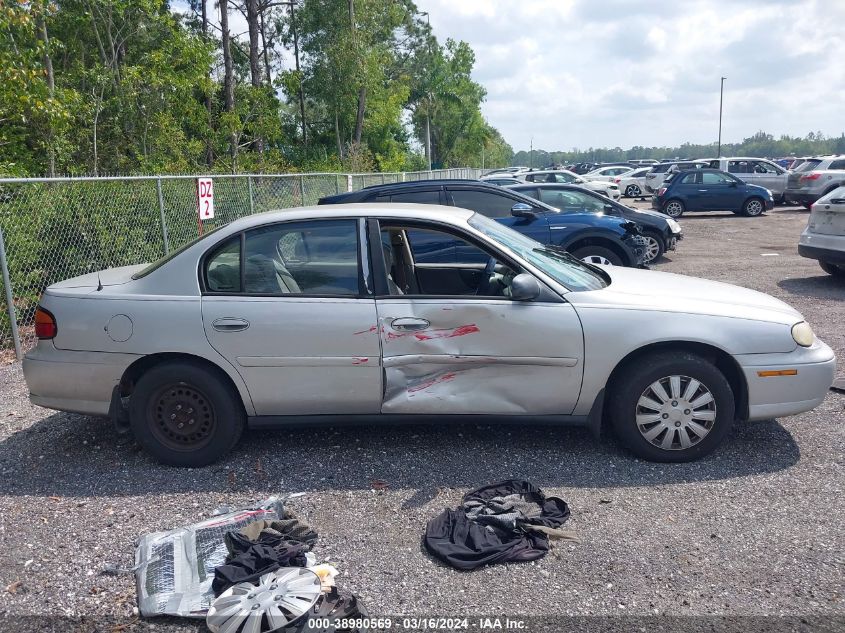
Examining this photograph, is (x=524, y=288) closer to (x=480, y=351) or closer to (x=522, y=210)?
(x=480, y=351)

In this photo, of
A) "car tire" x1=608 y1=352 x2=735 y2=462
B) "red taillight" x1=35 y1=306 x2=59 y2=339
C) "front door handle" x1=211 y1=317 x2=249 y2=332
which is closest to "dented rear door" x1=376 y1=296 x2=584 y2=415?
"car tire" x1=608 y1=352 x2=735 y2=462

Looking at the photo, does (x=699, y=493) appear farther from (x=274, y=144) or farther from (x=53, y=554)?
(x=274, y=144)

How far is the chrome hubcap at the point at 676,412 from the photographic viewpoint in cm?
436

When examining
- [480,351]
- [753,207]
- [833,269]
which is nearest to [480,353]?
[480,351]

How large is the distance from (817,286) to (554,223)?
3909 millimetres

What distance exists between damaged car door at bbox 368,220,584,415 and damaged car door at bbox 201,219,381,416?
6.1 inches

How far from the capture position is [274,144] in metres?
35.6

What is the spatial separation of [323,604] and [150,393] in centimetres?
206

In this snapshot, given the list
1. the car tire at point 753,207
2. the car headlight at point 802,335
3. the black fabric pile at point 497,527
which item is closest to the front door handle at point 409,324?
the black fabric pile at point 497,527

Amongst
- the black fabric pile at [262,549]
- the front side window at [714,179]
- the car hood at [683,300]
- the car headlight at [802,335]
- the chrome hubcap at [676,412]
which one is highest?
the front side window at [714,179]

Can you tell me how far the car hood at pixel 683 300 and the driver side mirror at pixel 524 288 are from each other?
23 centimetres

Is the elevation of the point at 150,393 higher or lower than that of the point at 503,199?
lower

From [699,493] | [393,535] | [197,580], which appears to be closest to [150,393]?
Result: [197,580]

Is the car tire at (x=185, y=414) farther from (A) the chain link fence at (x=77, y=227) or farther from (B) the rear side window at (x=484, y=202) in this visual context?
(B) the rear side window at (x=484, y=202)
